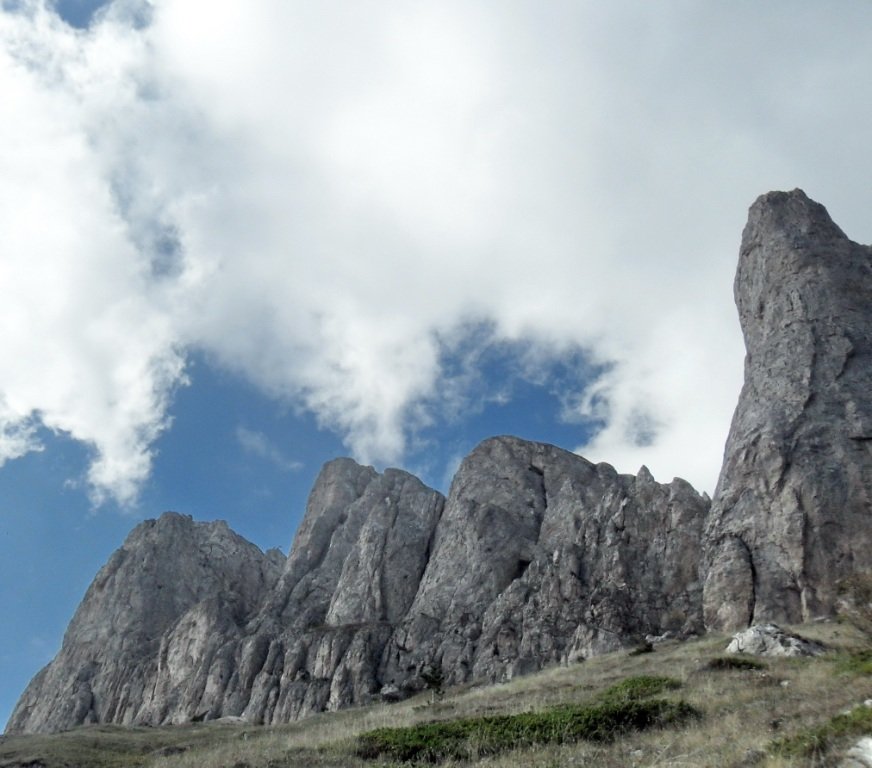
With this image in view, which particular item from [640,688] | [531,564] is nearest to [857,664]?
[640,688]

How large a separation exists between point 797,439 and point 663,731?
4703 centimetres

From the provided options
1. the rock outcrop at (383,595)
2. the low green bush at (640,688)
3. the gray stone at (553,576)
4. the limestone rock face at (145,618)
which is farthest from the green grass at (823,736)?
the limestone rock face at (145,618)

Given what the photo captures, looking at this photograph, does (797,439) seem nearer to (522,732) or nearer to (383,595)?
(522,732)

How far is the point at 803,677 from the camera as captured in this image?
24734mm

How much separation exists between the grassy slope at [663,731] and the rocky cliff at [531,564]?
15737mm

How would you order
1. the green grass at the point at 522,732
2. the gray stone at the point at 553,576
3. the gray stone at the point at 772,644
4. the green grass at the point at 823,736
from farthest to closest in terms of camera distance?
1. the gray stone at the point at 553,576
2. the gray stone at the point at 772,644
3. the green grass at the point at 522,732
4. the green grass at the point at 823,736

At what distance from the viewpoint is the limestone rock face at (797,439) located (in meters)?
53.0

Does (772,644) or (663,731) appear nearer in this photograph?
(663,731)

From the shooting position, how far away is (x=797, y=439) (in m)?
59.0

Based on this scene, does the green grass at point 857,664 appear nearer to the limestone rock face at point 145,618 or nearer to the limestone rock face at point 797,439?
the limestone rock face at point 797,439

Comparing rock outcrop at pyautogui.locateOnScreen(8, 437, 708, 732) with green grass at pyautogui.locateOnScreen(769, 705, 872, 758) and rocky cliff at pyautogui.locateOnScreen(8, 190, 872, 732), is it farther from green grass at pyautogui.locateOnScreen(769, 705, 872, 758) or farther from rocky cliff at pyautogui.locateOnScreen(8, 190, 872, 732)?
green grass at pyautogui.locateOnScreen(769, 705, 872, 758)

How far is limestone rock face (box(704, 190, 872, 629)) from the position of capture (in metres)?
53.0

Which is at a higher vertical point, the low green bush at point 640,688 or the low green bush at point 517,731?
the low green bush at point 640,688

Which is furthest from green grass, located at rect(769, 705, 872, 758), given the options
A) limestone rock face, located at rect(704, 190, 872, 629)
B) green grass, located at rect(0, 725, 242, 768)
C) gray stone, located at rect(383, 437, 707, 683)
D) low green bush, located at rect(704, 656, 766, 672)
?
gray stone, located at rect(383, 437, 707, 683)
